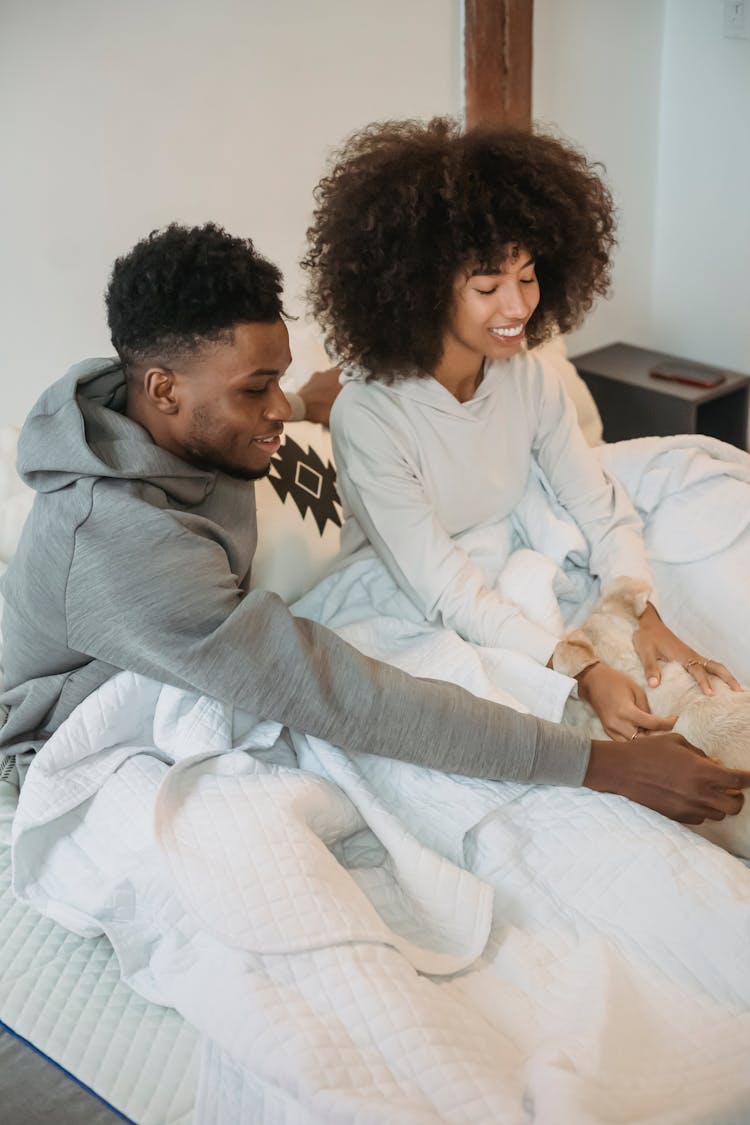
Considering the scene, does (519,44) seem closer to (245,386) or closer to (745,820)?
(245,386)

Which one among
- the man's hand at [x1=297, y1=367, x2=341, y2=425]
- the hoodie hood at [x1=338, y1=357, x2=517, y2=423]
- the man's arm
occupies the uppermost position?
the hoodie hood at [x1=338, y1=357, x2=517, y2=423]

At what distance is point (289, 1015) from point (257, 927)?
0.10 m

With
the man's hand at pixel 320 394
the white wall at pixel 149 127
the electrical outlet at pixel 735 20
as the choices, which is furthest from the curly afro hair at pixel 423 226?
the electrical outlet at pixel 735 20

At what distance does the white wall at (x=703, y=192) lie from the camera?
2902 millimetres

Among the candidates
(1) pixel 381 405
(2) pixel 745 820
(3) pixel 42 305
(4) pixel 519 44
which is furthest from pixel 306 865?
(4) pixel 519 44

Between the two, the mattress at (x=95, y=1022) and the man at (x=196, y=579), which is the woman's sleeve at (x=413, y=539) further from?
the mattress at (x=95, y=1022)

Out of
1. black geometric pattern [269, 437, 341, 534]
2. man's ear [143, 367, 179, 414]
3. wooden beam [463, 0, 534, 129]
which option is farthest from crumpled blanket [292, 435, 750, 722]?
wooden beam [463, 0, 534, 129]

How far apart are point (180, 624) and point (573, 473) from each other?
2.61 ft

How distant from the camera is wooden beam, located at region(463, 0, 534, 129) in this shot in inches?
99.8

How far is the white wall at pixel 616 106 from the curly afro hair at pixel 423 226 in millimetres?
1178

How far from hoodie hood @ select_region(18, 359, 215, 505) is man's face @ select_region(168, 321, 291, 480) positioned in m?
0.03

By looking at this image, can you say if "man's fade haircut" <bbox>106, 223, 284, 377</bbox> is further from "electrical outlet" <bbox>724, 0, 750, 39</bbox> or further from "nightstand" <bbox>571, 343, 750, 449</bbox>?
"electrical outlet" <bbox>724, 0, 750, 39</bbox>

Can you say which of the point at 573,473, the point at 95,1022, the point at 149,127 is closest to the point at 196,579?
the point at 95,1022

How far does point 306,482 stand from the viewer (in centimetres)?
184
